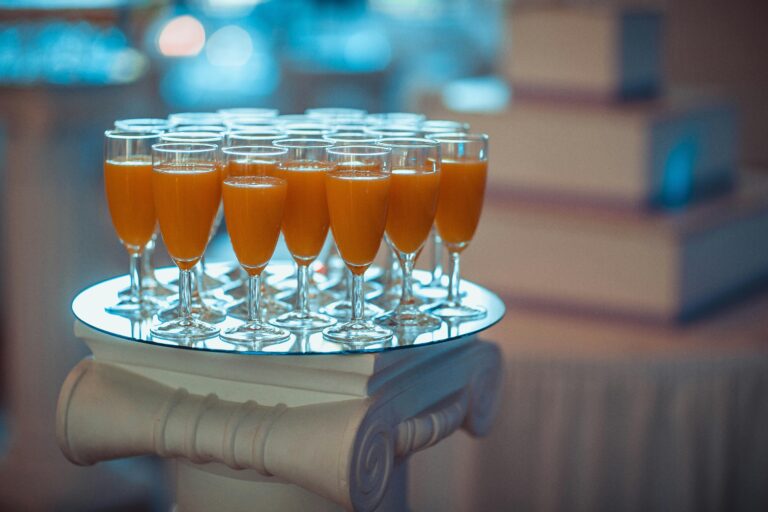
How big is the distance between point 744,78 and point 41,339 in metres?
2.99

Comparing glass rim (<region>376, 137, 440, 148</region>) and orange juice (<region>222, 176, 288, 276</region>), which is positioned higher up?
glass rim (<region>376, 137, 440, 148</region>)

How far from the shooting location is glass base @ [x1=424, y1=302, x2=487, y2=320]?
1.51 m

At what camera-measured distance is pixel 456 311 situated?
1.54m

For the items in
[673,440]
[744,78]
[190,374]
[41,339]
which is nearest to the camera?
[190,374]

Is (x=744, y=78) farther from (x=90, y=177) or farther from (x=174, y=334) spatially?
(x=174, y=334)

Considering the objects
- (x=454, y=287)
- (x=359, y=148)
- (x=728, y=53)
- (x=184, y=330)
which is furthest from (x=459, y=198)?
(x=728, y=53)

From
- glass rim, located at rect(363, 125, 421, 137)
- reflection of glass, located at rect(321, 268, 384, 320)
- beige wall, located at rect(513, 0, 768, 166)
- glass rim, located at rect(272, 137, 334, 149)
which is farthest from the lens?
beige wall, located at rect(513, 0, 768, 166)

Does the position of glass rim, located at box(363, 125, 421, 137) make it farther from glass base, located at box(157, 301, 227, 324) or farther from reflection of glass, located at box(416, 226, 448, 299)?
glass base, located at box(157, 301, 227, 324)

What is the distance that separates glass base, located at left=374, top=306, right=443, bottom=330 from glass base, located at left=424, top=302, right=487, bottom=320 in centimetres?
4

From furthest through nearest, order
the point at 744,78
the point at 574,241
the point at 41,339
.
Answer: the point at 744,78
the point at 41,339
the point at 574,241

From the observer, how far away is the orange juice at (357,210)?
1.34 m

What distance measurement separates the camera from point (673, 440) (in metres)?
2.66

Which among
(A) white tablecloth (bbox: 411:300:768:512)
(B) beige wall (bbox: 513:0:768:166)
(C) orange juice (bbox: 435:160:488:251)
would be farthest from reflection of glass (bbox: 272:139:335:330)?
(B) beige wall (bbox: 513:0:768:166)

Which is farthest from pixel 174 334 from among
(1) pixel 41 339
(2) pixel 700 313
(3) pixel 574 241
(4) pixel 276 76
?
(4) pixel 276 76
